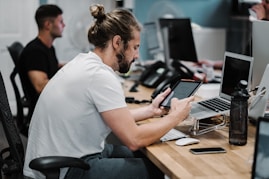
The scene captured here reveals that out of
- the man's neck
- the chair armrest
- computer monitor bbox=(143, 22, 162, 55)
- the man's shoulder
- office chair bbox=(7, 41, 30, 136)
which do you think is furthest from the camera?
computer monitor bbox=(143, 22, 162, 55)

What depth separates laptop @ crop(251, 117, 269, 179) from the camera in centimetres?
151

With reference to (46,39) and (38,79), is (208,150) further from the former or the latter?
(46,39)

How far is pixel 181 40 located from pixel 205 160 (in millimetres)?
2150

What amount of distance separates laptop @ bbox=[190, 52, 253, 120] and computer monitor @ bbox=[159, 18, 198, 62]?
4.42ft

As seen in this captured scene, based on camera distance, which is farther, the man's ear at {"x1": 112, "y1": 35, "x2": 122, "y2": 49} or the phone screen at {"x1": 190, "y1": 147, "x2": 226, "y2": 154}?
the man's ear at {"x1": 112, "y1": 35, "x2": 122, "y2": 49}

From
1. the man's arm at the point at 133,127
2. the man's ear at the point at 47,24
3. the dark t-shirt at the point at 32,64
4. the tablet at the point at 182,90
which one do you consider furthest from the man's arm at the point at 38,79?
the man's arm at the point at 133,127

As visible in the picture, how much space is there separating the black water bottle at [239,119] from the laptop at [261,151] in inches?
25.5

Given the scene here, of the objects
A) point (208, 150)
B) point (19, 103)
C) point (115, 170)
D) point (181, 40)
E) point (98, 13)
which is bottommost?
point (19, 103)

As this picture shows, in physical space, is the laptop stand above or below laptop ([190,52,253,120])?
below

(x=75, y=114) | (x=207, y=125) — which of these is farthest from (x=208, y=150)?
(x=75, y=114)

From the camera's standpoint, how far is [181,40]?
4051mm

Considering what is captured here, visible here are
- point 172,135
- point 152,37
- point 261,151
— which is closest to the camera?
point 261,151

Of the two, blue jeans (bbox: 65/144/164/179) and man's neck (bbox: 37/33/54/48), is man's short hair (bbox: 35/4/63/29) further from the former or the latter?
blue jeans (bbox: 65/144/164/179)

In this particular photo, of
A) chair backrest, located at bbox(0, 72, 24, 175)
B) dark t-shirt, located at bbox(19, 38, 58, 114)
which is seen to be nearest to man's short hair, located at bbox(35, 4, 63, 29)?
dark t-shirt, located at bbox(19, 38, 58, 114)
